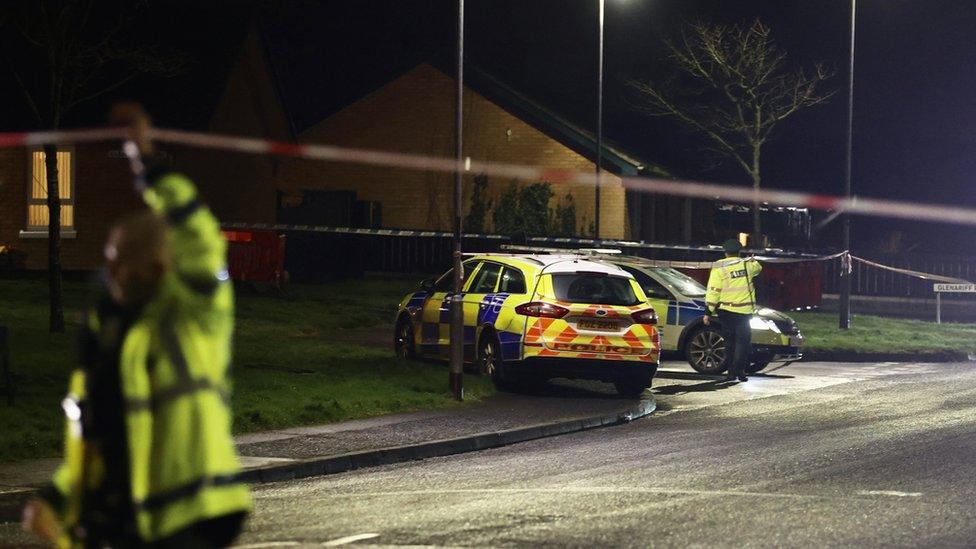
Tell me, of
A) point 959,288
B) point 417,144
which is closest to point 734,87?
point 417,144

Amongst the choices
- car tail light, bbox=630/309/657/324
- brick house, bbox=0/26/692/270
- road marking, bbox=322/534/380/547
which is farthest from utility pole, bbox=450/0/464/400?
brick house, bbox=0/26/692/270

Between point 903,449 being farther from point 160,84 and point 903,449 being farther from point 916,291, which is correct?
point 916,291

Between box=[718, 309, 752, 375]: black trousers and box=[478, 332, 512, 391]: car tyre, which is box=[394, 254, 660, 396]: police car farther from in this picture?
box=[718, 309, 752, 375]: black trousers

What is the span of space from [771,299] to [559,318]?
48.9 feet

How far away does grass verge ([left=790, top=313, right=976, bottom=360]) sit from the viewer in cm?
2593

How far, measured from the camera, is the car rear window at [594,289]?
1831 cm

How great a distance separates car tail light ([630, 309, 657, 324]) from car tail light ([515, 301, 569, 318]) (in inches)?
33.5

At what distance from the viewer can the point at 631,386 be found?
1870 centimetres

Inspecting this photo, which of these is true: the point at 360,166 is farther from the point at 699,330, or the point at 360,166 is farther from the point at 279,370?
the point at 279,370

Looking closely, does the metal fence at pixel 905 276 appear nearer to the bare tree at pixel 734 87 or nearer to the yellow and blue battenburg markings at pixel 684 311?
the bare tree at pixel 734 87

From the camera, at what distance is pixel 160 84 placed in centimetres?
3525

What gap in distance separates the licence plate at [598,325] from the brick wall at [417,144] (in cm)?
2753

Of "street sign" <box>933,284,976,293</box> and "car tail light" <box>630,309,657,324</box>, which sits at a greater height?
"street sign" <box>933,284,976,293</box>

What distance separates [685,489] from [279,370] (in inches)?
354
